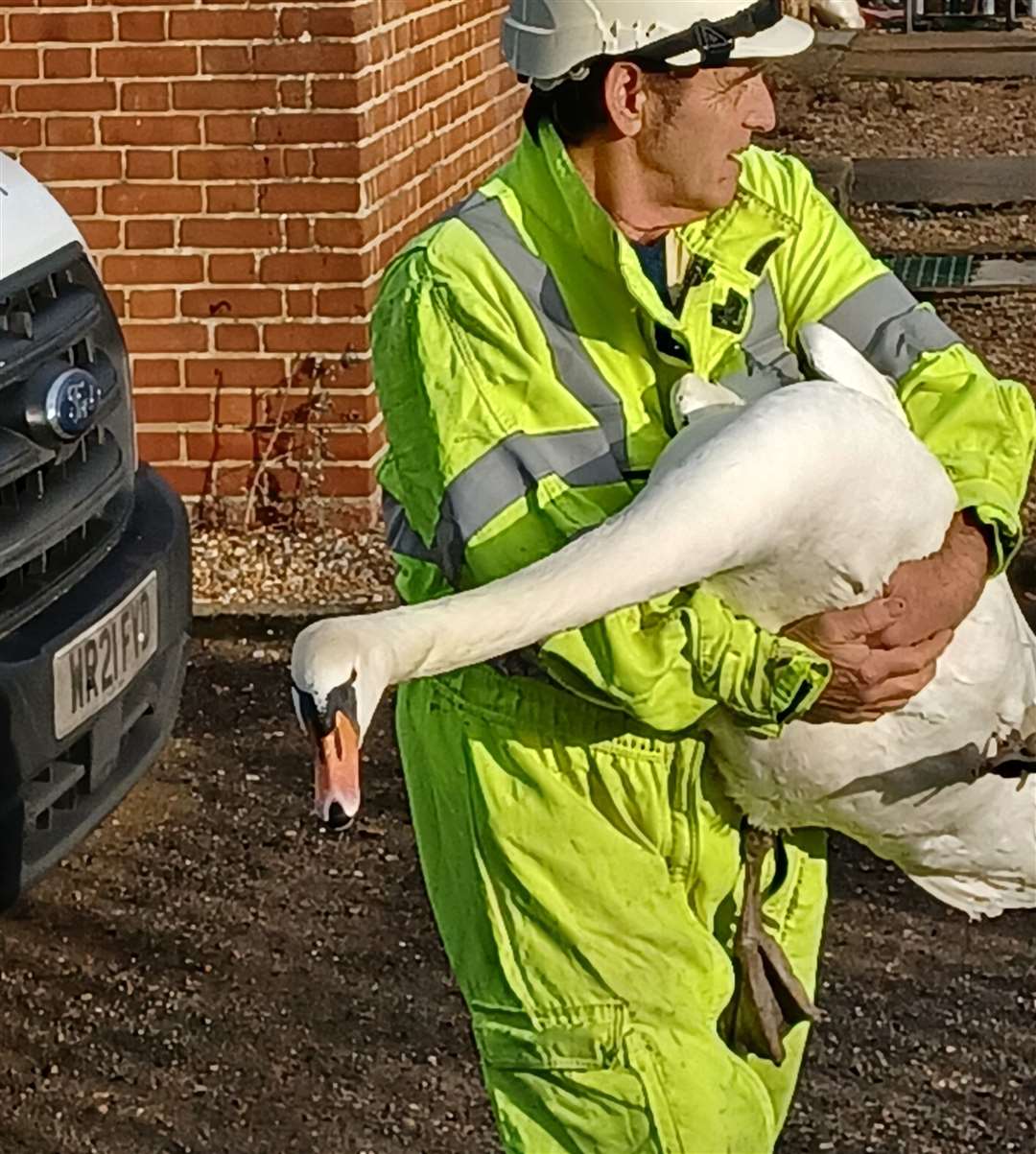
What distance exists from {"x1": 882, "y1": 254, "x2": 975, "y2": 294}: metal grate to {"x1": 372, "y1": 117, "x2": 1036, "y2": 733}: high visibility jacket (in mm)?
7509

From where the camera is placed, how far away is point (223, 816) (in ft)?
20.1

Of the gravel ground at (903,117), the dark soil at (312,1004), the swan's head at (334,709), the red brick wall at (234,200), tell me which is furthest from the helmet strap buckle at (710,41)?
the gravel ground at (903,117)

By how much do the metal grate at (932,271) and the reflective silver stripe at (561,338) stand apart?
25.4 feet

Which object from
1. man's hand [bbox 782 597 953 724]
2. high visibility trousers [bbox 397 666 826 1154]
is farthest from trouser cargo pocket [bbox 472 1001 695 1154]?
man's hand [bbox 782 597 953 724]

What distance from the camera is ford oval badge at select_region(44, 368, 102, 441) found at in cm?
476

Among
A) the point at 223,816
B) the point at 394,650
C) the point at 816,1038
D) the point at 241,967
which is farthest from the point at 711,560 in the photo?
the point at 223,816

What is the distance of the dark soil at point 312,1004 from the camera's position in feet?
15.2

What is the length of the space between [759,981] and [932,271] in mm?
8510

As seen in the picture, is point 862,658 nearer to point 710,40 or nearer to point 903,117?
point 710,40

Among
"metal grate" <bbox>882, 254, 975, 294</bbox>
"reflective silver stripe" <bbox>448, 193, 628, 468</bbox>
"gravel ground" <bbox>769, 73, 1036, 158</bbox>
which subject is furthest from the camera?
"gravel ground" <bbox>769, 73, 1036, 158</bbox>

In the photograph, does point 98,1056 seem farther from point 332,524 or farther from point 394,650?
point 332,524

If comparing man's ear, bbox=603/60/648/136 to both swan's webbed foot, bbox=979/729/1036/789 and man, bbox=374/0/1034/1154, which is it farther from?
swan's webbed foot, bbox=979/729/1036/789

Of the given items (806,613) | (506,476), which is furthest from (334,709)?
(806,613)

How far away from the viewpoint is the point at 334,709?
7.66 ft
